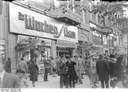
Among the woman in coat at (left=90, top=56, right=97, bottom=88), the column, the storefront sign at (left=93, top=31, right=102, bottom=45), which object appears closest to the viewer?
the column

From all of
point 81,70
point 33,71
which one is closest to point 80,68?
point 81,70

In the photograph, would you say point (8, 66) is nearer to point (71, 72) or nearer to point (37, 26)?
point (37, 26)

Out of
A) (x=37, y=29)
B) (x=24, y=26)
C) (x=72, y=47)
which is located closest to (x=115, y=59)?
(x=72, y=47)

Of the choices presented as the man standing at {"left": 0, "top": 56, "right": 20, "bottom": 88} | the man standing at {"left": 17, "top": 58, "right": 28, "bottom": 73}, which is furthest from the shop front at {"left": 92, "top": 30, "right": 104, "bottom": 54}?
the man standing at {"left": 0, "top": 56, "right": 20, "bottom": 88}

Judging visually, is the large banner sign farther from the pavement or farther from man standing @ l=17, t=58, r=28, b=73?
the pavement

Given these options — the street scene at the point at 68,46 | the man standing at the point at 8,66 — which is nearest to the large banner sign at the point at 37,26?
the street scene at the point at 68,46

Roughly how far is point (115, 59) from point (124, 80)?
10.7 inches

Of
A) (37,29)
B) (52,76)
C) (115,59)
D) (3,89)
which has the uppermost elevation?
(37,29)

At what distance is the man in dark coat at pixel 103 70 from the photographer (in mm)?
2131

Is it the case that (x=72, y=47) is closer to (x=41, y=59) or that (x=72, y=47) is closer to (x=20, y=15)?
(x=41, y=59)

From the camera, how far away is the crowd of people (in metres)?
2.16

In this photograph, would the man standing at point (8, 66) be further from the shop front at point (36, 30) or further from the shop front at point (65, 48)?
the shop front at point (65, 48)

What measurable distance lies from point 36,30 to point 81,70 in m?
0.73

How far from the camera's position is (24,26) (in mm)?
2047
